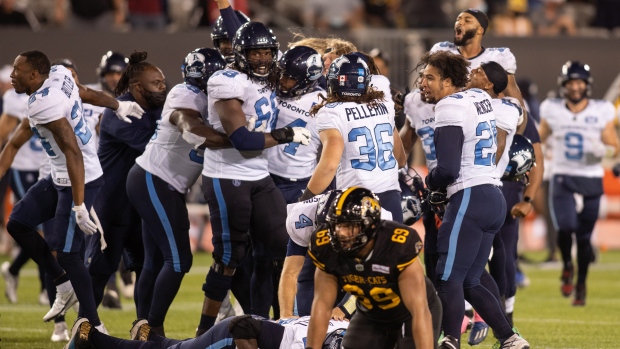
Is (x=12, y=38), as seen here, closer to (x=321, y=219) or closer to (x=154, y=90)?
(x=154, y=90)

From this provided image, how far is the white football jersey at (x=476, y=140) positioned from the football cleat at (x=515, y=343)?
0.96 metres

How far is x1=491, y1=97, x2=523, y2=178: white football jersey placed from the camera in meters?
7.01

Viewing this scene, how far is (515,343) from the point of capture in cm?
647

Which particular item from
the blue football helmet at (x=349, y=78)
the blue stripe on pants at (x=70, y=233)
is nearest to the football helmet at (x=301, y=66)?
the blue football helmet at (x=349, y=78)

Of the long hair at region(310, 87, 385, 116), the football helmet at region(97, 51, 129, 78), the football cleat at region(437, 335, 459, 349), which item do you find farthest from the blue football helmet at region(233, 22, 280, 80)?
the football helmet at region(97, 51, 129, 78)

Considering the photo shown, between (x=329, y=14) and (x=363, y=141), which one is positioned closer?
(x=363, y=141)

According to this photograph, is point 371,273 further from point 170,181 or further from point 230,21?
point 230,21

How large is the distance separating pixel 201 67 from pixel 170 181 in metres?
0.80

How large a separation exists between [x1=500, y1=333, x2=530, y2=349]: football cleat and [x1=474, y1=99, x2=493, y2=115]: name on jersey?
1.39m

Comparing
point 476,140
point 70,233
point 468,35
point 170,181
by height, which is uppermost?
point 468,35

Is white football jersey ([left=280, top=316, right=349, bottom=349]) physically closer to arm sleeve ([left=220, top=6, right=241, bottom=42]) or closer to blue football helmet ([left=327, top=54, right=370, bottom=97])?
blue football helmet ([left=327, top=54, right=370, bottom=97])

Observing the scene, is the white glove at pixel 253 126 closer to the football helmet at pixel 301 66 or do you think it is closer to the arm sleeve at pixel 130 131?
the football helmet at pixel 301 66

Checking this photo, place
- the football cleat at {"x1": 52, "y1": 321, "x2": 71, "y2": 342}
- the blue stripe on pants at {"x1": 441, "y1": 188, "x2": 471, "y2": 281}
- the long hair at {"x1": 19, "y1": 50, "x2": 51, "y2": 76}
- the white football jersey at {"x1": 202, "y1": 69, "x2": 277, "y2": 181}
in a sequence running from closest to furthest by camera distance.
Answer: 1. the blue stripe on pants at {"x1": 441, "y1": 188, "x2": 471, "y2": 281}
2. the white football jersey at {"x1": 202, "y1": 69, "x2": 277, "y2": 181}
3. the long hair at {"x1": 19, "y1": 50, "x2": 51, "y2": 76}
4. the football cleat at {"x1": 52, "y1": 321, "x2": 71, "y2": 342}

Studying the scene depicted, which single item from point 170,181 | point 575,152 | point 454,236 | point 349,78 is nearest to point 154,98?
point 170,181
